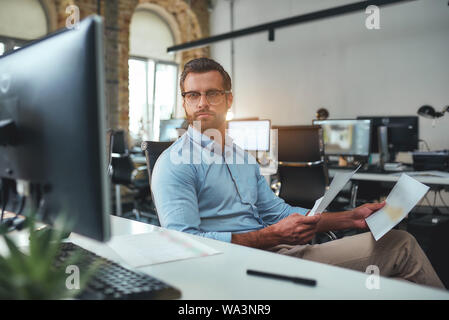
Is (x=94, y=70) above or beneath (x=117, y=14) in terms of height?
beneath

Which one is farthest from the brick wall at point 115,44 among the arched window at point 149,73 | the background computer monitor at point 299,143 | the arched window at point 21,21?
the background computer monitor at point 299,143

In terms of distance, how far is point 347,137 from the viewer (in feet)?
13.1

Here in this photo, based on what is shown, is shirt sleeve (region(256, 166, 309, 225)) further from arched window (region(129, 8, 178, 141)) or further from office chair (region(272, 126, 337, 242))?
arched window (region(129, 8, 178, 141))

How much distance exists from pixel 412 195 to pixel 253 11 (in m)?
6.91

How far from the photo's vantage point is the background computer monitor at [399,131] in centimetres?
427

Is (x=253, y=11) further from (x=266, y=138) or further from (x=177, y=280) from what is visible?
(x=177, y=280)

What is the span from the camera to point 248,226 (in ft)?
4.80

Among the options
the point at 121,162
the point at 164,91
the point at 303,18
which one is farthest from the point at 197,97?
the point at 164,91

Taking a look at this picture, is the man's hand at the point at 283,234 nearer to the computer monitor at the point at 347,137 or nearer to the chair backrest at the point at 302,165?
the chair backrest at the point at 302,165

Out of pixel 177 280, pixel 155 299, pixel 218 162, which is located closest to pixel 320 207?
pixel 218 162

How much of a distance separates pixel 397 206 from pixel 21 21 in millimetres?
6036

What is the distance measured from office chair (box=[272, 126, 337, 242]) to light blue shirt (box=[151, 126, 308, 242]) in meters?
1.61

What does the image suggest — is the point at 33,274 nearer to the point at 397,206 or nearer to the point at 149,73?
the point at 397,206

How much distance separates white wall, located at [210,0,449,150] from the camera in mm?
5535
